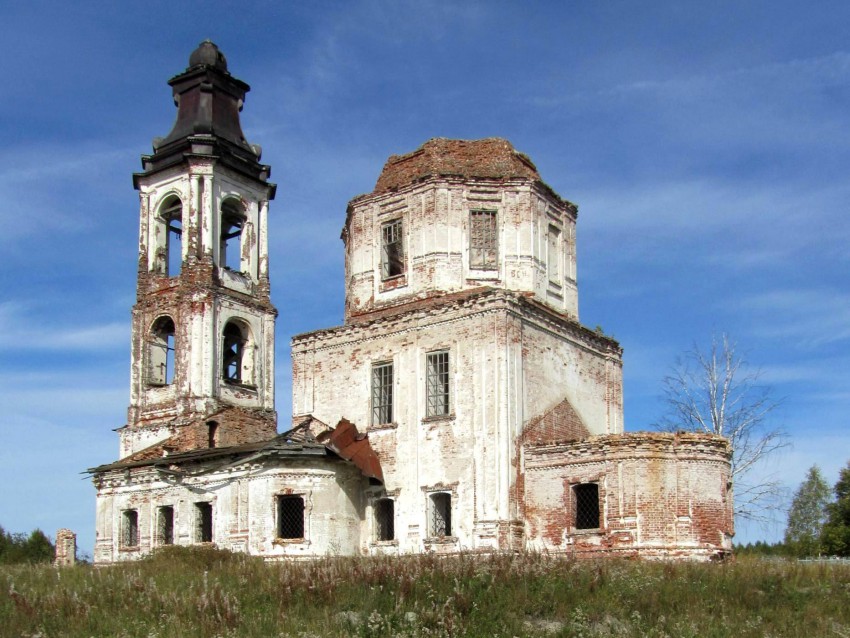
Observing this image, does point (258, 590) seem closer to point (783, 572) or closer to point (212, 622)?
point (212, 622)

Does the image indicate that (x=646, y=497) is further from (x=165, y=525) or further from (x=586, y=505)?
(x=165, y=525)

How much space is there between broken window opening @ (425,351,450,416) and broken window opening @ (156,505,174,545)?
7.62 meters

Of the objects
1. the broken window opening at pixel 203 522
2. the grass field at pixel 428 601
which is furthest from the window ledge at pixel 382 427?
the grass field at pixel 428 601

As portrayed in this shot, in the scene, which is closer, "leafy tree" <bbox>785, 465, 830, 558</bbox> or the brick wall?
the brick wall

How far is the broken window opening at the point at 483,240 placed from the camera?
24328mm

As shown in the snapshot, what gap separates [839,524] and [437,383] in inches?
899

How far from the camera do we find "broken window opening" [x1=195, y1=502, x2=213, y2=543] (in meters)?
24.5

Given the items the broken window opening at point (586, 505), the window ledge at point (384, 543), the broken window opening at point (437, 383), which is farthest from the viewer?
the broken window opening at point (437, 383)

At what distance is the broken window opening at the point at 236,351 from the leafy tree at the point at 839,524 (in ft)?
72.6

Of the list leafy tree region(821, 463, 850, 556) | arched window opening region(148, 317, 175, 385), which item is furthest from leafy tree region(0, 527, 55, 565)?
leafy tree region(821, 463, 850, 556)

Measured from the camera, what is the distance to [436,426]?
2261 cm

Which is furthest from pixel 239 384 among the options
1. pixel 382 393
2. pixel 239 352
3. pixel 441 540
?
pixel 441 540

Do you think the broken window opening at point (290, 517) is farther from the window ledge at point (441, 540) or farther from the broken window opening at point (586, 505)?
the broken window opening at point (586, 505)

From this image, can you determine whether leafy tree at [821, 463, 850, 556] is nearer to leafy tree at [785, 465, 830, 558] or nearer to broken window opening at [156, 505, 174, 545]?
leafy tree at [785, 465, 830, 558]
